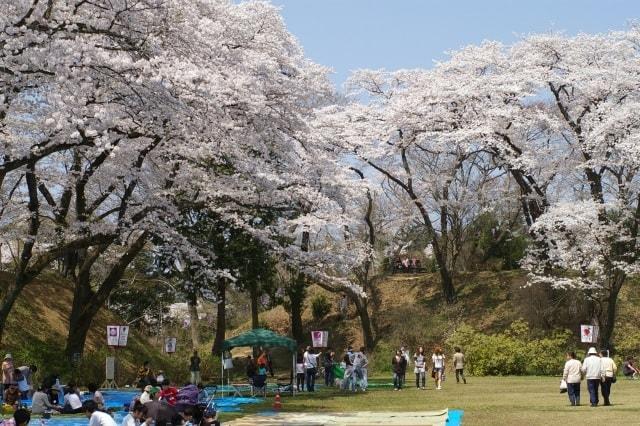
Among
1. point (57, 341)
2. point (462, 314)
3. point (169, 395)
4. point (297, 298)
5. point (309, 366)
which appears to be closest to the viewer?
point (169, 395)

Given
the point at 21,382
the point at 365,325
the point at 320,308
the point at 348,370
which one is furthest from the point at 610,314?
the point at 21,382

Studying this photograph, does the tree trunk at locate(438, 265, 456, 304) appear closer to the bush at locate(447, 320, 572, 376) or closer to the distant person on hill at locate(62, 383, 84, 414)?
the bush at locate(447, 320, 572, 376)

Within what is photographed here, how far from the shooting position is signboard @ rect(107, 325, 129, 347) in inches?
1120

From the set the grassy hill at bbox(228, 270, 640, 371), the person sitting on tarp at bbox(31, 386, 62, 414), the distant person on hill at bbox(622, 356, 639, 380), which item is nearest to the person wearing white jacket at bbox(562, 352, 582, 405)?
the person sitting on tarp at bbox(31, 386, 62, 414)

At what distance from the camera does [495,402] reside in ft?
70.1

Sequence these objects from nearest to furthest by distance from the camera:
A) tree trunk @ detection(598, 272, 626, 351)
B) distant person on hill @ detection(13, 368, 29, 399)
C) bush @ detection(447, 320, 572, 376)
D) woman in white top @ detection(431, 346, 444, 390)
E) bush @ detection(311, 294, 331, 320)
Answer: distant person on hill @ detection(13, 368, 29, 399) < woman in white top @ detection(431, 346, 444, 390) < tree trunk @ detection(598, 272, 626, 351) < bush @ detection(447, 320, 572, 376) < bush @ detection(311, 294, 331, 320)

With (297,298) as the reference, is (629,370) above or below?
below

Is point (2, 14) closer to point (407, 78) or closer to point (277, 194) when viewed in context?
point (277, 194)

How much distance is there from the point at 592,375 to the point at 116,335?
15955 millimetres

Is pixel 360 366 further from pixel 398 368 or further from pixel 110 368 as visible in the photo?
pixel 110 368

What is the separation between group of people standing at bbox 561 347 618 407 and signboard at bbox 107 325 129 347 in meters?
15.1

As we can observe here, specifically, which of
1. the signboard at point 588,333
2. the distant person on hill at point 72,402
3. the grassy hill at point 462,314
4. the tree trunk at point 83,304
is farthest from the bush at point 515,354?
the distant person on hill at point 72,402

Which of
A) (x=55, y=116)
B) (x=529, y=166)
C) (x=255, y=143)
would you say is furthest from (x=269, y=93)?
(x=529, y=166)

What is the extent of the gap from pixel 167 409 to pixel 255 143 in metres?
7.34
